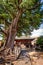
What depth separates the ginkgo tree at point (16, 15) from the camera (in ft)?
23.7

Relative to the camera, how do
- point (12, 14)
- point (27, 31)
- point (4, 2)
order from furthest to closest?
1. point (27, 31)
2. point (12, 14)
3. point (4, 2)

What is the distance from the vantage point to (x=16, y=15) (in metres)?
7.80

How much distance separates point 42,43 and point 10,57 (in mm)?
3967

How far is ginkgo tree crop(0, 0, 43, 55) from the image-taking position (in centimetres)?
721

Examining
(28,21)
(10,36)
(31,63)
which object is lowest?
(31,63)

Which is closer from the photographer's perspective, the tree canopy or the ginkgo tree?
the ginkgo tree

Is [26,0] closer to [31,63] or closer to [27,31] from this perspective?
[31,63]

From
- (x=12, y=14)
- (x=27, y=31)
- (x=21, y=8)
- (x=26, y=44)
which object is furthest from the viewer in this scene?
(x=26, y=44)

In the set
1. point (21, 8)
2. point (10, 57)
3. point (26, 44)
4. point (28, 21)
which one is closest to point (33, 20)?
point (28, 21)

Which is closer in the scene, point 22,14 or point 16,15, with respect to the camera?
point 16,15

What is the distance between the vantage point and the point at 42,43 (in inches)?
438

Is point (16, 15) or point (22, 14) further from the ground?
point (22, 14)

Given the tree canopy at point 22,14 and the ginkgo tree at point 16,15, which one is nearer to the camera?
the ginkgo tree at point 16,15

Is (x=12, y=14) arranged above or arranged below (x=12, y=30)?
above
